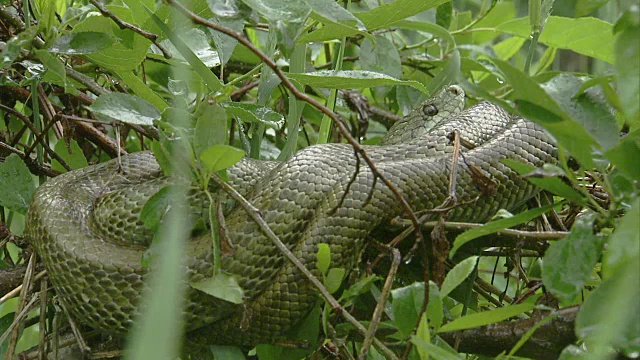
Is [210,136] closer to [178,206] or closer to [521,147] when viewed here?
[178,206]

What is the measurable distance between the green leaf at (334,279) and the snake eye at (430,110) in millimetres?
1280

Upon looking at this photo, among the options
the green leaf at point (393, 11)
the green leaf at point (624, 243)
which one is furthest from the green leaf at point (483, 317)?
the green leaf at point (393, 11)

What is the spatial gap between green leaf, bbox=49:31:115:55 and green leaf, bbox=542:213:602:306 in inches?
45.2

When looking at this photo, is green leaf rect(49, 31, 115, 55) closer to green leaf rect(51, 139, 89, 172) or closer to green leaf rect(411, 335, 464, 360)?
green leaf rect(51, 139, 89, 172)

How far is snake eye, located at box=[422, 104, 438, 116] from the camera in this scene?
2807mm

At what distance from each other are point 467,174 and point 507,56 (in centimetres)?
136

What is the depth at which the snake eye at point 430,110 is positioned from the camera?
9.21ft

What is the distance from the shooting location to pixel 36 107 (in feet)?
7.07

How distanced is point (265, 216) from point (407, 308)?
55cm

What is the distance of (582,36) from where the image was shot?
253cm

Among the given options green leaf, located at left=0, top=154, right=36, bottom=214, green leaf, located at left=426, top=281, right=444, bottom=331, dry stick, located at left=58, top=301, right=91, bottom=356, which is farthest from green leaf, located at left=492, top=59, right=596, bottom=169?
green leaf, located at left=0, top=154, right=36, bottom=214

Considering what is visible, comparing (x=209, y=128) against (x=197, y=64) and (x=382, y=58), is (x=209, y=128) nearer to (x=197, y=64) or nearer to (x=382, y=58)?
(x=197, y=64)

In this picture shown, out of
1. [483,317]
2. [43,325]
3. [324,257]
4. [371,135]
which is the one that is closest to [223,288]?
[324,257]

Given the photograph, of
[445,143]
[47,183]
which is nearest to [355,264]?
[445,143]
